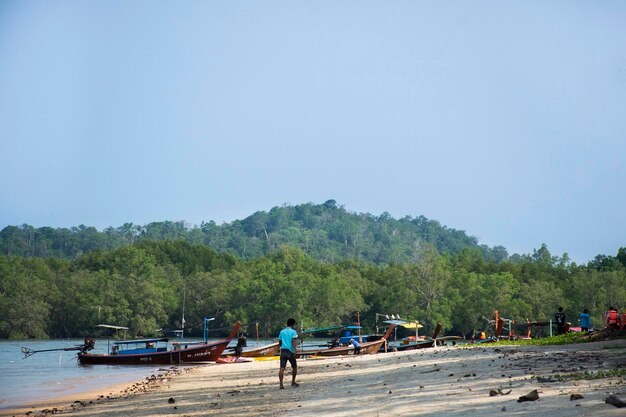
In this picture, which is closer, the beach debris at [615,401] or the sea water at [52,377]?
the beach debris at [615,401]

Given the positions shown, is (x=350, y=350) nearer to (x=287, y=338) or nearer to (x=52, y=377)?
(x=52, y=377)

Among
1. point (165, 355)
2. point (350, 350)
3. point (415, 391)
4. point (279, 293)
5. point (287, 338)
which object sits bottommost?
point (415, 391)

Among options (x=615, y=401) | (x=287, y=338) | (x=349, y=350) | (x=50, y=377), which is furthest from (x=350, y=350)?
(x=615, y=401)

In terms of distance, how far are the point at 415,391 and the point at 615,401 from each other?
644 centimetres

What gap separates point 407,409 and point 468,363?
9.18m

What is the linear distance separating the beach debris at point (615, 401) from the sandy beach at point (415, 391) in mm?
91

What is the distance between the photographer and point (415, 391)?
1856cm

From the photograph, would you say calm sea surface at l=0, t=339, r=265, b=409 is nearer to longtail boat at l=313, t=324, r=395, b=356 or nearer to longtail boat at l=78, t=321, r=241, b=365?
longtail boat at l=78, t=321, r=241, b=365

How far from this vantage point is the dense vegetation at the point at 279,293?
351 ft

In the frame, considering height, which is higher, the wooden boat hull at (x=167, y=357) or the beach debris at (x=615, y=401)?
the wooden boat hull at (x=167, y=357)

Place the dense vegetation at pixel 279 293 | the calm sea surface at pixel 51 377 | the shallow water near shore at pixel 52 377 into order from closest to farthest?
1. the shallow water near shore at pixel 52 377
2. the calm sea surface at pixel 51 377
3. the dense vegetation at pixel 279 293

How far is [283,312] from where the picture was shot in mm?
116562

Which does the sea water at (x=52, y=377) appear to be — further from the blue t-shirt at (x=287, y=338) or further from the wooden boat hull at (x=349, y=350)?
the blue t-shirt at (x=287, y=338)

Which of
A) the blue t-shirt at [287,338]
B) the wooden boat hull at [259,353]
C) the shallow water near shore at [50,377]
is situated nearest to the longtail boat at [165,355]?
the shallow water near shore at [50,377]
